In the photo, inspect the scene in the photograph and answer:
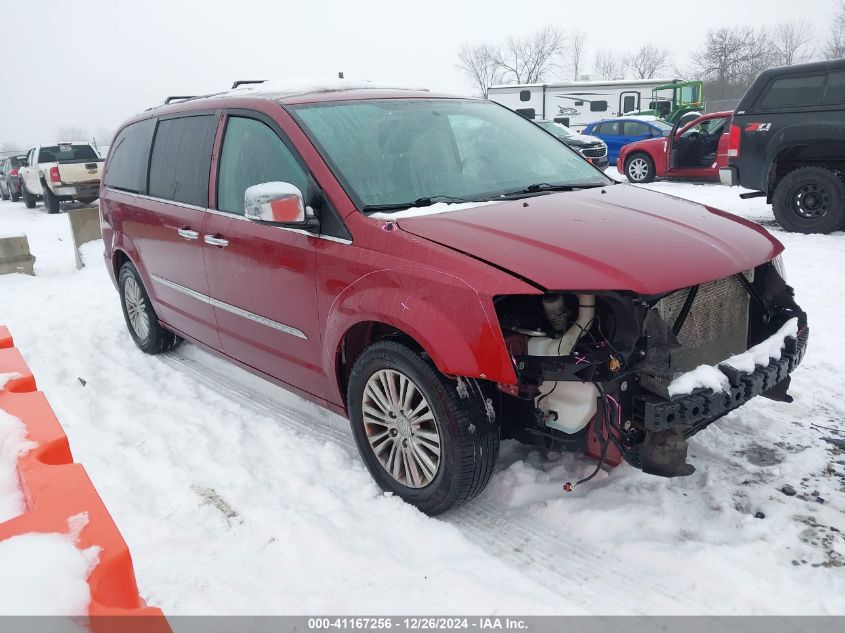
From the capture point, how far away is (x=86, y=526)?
1.48 meters

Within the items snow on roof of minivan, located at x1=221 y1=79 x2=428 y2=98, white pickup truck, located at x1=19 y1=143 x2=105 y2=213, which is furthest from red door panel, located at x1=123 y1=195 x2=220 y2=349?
white pickup truck, located at x1=19 y1=143 x2=105 y2=213

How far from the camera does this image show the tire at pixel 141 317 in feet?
17.0

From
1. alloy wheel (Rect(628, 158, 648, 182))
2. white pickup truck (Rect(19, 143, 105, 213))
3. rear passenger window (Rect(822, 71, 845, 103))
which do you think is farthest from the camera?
white pickup truck (Rect(19, 143, 105, 213))

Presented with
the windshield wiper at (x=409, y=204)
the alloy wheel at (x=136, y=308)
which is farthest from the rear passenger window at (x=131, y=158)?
the windshield wiper at (x=409, y=204)

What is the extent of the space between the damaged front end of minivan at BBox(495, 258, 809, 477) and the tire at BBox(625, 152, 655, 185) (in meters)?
12.6

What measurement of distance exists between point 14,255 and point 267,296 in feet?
21.7

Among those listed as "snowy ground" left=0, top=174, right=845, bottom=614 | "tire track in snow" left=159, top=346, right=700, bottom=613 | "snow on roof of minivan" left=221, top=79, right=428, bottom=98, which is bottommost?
"tire track in snow" left=159, top=346, right=700, bottom=613

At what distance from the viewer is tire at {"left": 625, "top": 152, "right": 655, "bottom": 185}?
47.7 feet

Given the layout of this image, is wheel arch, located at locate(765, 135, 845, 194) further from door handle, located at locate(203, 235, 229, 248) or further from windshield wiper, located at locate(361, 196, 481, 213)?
door handle, located at locate(203, 235, 229, 248)

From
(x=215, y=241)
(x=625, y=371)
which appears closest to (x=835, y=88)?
(x=625, y=371)

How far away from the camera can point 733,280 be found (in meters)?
3.03

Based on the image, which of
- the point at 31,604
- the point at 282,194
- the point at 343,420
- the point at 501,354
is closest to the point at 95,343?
the point at 343,420

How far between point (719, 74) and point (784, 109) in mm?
55149

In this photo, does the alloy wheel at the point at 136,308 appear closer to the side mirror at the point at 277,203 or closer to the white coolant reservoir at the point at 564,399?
the side mirror at the point at 277,203
